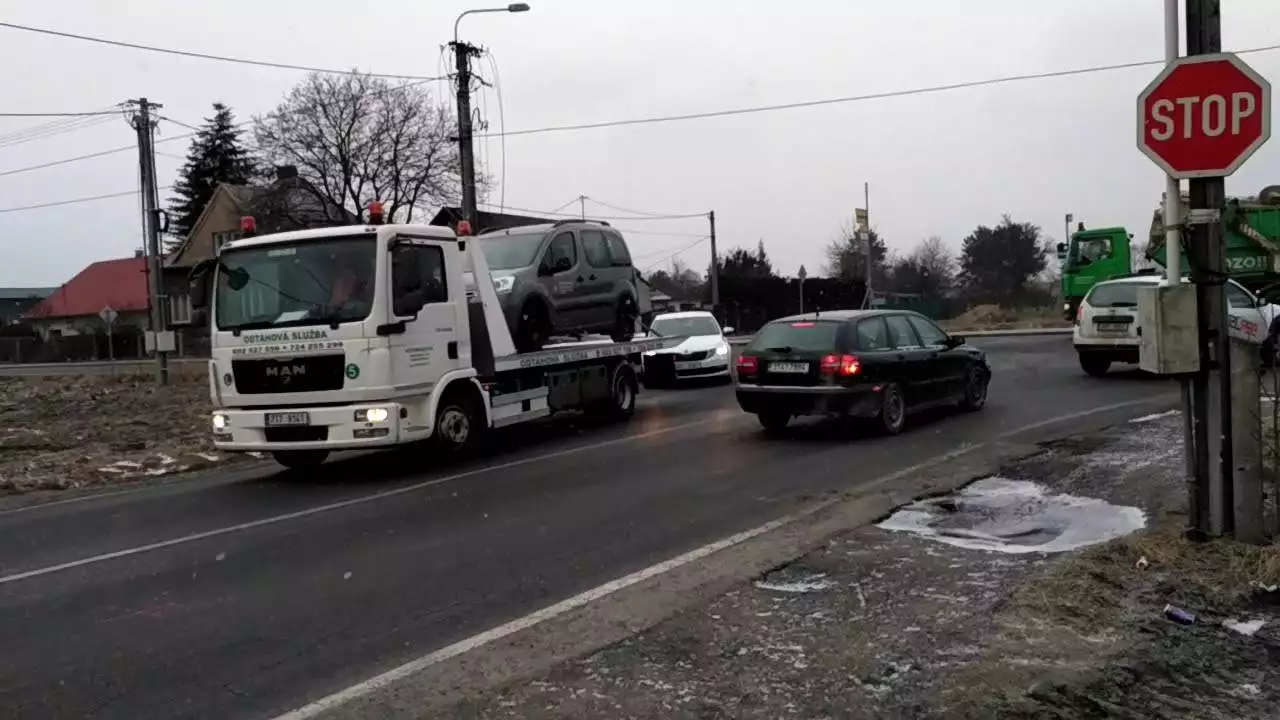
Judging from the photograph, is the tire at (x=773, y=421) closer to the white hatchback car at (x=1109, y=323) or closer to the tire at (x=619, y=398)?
the tire at (x=619, y=398)

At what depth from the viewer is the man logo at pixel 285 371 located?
10461 millimetres

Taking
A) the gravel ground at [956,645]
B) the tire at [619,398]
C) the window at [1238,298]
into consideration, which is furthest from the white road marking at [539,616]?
the window at [1238,298]

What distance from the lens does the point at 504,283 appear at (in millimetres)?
12859

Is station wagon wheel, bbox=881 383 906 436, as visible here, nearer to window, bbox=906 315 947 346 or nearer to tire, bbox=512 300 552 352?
window, bbox=906 315 947 346

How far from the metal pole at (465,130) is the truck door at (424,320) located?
38.3ft

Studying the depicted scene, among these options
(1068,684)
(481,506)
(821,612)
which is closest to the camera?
(1068,684)

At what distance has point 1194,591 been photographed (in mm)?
5527

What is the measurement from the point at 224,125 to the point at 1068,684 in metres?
76.8

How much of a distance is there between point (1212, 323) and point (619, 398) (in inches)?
398

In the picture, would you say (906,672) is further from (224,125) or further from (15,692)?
(224,125)

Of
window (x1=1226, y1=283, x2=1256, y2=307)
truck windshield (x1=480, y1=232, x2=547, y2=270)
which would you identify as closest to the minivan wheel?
truck windshield (x1=480, y1=232, x2=547, y2=270)

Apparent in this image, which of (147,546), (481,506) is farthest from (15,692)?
(481,506)

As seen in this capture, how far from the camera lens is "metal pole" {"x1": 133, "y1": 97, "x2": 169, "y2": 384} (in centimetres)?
2681

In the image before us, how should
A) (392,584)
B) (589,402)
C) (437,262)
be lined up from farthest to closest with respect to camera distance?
(589,402), (437,262), (392,584)
